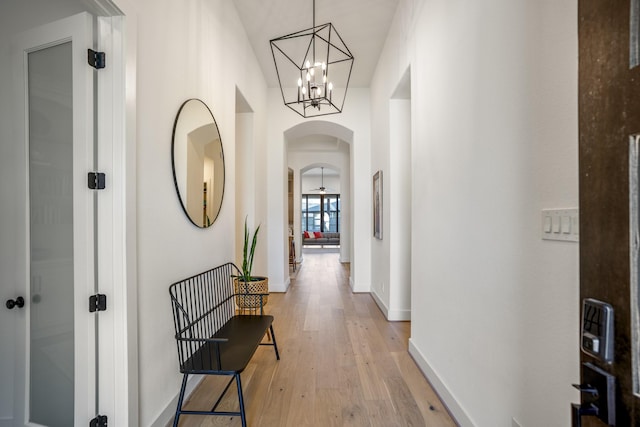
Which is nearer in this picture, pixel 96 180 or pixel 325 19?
pixel 96 180

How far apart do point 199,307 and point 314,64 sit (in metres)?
2.51

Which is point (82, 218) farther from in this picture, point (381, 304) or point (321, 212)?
point (321, 212)

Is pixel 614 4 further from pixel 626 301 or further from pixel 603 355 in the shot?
pixel 603 355

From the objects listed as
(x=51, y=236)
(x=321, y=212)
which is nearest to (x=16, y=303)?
(x=51, y=236)

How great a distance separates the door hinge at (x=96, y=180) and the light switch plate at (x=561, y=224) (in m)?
1.86

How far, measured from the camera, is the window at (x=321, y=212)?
639 inches

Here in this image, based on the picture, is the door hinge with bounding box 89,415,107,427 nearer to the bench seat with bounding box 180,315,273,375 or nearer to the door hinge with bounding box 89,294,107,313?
the bench seat with bounding box 180,315,273,375

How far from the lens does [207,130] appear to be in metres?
2.67

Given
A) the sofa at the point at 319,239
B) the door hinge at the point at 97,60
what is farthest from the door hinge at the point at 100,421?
the sofa at the point at 319,239

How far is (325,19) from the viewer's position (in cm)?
377

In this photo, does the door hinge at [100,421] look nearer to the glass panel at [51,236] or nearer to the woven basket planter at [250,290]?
the glass panel at [51,236]

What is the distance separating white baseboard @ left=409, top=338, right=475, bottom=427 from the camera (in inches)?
76.8

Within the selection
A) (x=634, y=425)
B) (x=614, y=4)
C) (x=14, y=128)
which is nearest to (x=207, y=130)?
(x=14, y=128)

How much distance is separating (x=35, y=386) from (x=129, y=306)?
26.9 inches
